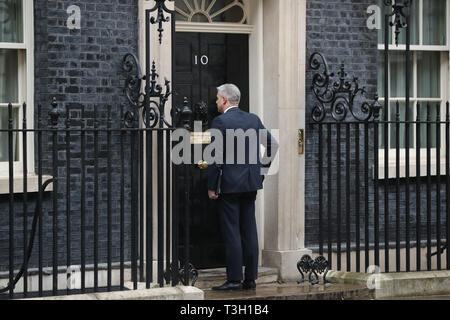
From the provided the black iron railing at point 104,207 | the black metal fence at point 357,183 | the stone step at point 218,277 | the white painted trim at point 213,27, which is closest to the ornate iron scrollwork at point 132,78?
the black iron railing at point 104,207

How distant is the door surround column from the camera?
33.8 ft

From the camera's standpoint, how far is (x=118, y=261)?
9.51 m

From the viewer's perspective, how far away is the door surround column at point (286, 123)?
10.3 m

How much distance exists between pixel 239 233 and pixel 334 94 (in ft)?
6.37

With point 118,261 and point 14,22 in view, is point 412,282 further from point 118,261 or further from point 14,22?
point 14,22

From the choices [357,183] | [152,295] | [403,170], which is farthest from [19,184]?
[403,170]

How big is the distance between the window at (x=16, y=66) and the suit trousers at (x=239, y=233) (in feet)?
6.20

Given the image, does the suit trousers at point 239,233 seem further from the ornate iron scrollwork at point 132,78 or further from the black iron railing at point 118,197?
the ornate iron scrollwork at point 132,78

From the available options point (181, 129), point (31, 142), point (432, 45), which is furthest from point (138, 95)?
point (432, 45)

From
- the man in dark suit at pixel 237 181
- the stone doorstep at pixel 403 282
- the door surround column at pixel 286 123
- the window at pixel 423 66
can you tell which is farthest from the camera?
the window at pixel 423 66

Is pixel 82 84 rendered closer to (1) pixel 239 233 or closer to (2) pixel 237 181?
(2) pixel 237 181

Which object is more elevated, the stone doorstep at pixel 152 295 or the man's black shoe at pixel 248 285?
the stone doorstep at pixel 152 295

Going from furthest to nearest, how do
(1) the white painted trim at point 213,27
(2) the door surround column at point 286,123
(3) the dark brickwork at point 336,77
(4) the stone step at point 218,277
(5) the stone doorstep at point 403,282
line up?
(3) the dark brickwork at point 336,77
(2) the door surround column at point 286,123
(1) the white painted trim at point 213,27
(4) the stone step at point 218,277
(5) the stone doorstep at point 403,282

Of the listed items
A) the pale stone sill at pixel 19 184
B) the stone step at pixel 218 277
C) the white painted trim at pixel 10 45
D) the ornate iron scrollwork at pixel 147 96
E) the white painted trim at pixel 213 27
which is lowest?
the stone step at pixel 218 277
